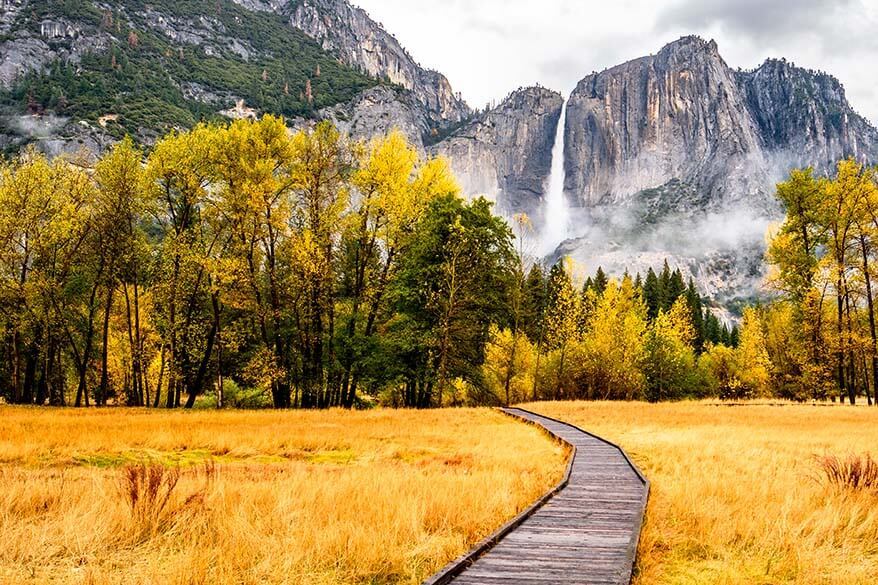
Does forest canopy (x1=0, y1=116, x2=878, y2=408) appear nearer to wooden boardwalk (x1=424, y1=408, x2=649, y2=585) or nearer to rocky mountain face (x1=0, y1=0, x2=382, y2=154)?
wooden boardwalk (x1=424, y1=408, x2=649, y2=585)

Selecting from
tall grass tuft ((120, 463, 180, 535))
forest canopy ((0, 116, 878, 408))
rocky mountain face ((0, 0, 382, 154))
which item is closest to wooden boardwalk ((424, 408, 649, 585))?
tall grass tuft ((120, 463, 180, 535))

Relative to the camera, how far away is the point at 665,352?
186ft

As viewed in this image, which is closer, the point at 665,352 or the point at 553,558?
the point at 553,558

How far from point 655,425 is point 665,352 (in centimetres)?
3444

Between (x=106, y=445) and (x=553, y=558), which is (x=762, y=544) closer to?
(x=553, y=558)

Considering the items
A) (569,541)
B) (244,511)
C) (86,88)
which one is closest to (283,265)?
(244,511)

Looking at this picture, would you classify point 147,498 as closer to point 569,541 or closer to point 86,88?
point 569,541

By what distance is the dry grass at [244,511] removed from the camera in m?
5.90

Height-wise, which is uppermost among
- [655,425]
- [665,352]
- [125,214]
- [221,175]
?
[221,175]

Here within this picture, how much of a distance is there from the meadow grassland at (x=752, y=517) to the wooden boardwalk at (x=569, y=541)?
35cm

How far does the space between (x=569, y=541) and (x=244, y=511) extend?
4332mm

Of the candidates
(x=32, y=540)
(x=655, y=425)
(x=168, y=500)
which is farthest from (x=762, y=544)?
(x=655, y=425)

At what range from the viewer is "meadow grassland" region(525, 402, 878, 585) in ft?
21.0

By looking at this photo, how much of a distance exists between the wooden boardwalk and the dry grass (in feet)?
1.44
